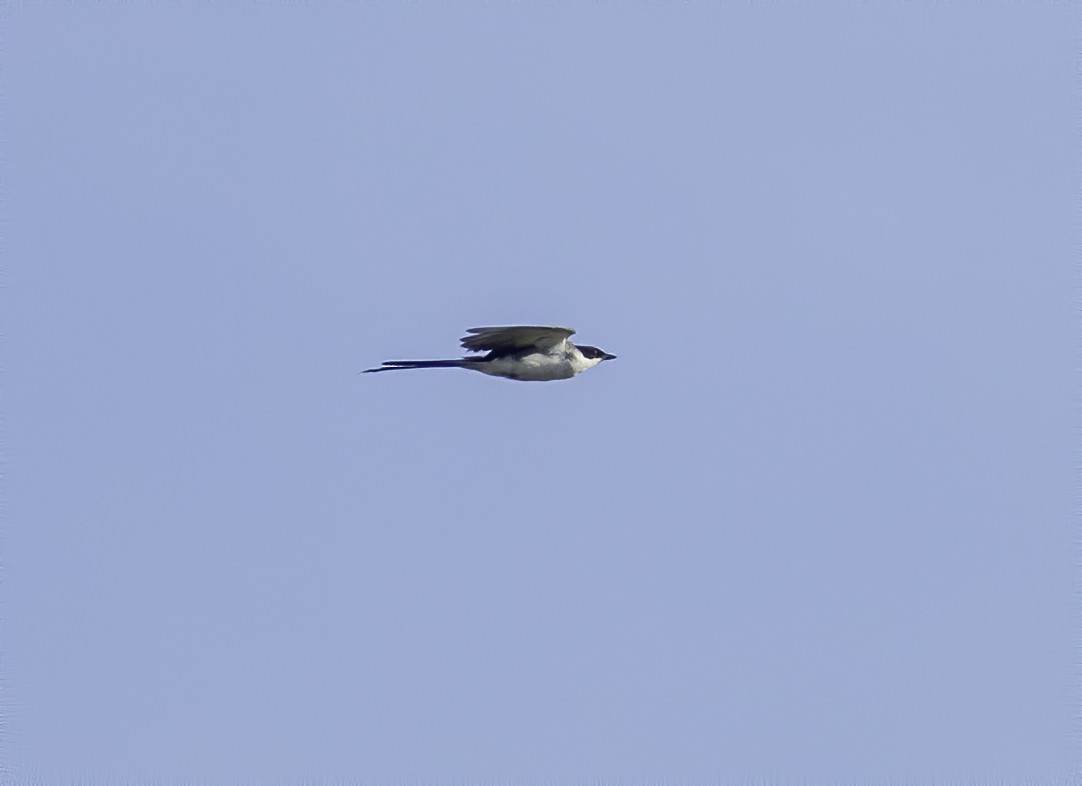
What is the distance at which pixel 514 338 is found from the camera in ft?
70.9

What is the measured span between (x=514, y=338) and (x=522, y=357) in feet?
1.96

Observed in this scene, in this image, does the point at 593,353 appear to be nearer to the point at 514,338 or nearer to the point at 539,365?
the point at 539,365

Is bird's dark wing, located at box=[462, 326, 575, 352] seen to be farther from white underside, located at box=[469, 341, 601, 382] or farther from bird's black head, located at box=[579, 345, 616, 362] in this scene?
bird's black head, located at box=[579, 345, 616, 362]

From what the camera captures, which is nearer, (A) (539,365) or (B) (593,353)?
(A) (539,365)

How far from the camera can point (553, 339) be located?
2198 centimetres

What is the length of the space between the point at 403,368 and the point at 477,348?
42.7 inches

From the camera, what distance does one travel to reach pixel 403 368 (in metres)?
21.3

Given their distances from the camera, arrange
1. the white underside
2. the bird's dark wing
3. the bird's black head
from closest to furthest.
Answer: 1. the bird's dark wing
2. the white underside
3. the bird's black head

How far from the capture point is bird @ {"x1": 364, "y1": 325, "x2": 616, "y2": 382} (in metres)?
21.4

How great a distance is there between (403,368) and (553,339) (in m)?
1.95

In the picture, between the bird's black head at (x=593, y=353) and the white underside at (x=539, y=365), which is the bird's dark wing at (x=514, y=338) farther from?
the bird's black head at (x=593, y=353)

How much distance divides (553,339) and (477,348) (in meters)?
0.94

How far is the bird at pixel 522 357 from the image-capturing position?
70.1 feet

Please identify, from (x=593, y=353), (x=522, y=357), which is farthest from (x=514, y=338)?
(x=593, y=353)
